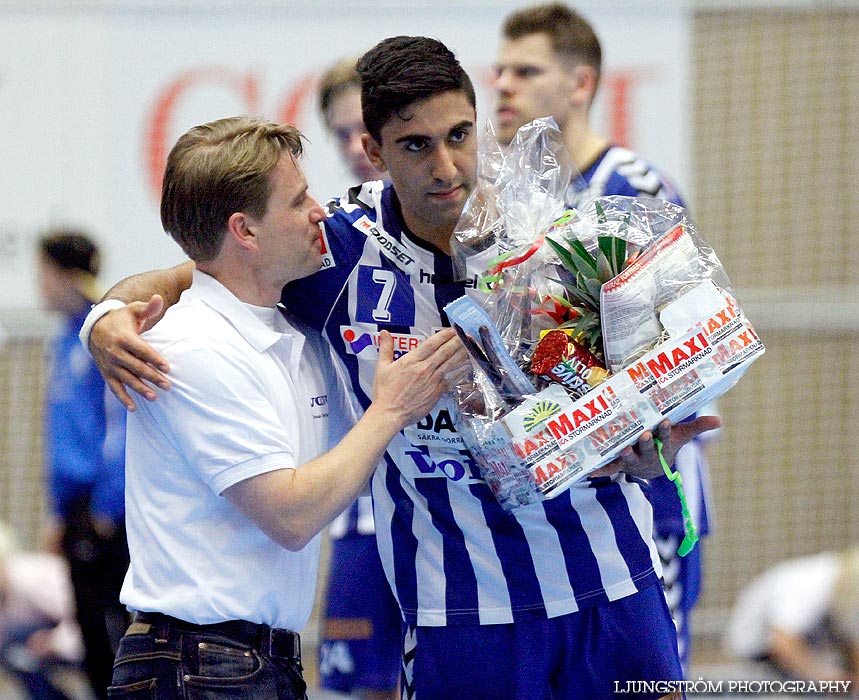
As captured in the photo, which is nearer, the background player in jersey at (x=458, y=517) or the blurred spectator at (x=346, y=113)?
the background player in jersey at (x=458, y=517)

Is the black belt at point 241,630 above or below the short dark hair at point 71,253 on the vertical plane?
below

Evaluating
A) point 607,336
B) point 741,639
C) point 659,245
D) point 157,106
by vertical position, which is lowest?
point 741,639

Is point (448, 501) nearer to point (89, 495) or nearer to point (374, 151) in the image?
point (374, 151)

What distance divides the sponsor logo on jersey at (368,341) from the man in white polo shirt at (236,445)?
0.12 m

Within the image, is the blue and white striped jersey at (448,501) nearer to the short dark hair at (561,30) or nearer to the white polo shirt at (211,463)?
the white polo shirt at (211,463)

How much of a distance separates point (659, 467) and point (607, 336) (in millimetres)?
283

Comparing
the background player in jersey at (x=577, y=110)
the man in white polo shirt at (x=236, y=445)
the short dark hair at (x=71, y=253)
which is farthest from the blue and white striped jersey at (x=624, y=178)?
the short dark hair at (x=71, y=253)

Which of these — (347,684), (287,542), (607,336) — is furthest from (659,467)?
(347,684)

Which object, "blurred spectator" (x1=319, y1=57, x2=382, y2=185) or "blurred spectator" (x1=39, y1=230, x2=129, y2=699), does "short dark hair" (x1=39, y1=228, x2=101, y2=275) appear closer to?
"blurred spectator" (x1=39, y1=230, x2=129, y2=699)

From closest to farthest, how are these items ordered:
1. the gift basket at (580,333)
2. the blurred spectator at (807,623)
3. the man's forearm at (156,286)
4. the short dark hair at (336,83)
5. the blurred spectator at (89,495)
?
the gift basket at (580,333) → the man's forearm at (156,286) → the short dark hair at (336,83) → the blurred spectator at (89,495) → the blurred spectator at (807,623)

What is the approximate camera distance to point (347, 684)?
3650 mm

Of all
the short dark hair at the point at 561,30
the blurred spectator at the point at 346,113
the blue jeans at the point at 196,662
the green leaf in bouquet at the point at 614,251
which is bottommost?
the blue jeans at the point at 196,662

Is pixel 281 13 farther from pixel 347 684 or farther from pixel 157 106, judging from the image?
pixel 347 684

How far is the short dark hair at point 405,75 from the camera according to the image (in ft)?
7.47
